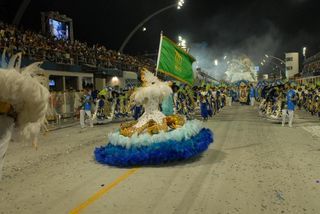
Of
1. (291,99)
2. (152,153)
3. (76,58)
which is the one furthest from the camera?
(76,58)

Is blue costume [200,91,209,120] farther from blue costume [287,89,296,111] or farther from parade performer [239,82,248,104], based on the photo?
parade performer [239,82,248,104]

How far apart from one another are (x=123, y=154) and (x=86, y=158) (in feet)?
5.73

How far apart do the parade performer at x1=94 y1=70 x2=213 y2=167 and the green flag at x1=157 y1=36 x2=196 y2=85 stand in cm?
91

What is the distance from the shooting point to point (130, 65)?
42188mm

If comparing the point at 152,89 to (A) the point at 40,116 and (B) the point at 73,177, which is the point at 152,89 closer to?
(B) the point at 73,177

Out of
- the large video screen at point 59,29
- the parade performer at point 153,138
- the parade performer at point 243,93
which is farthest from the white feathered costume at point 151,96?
the parade performer at point 243,93

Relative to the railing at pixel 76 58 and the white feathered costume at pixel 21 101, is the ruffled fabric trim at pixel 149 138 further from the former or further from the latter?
the railing at pixel 76 58

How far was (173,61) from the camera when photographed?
1083cm

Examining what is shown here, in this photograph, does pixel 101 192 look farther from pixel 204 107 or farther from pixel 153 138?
pixel 204 107

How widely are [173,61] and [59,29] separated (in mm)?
26464

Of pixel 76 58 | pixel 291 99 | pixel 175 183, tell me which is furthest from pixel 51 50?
pixel 175 183

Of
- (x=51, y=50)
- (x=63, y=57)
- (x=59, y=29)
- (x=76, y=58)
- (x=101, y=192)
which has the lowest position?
(x=101, y=192)

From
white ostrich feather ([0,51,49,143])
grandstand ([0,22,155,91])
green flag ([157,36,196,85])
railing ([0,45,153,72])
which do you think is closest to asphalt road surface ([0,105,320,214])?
white ostrich feather ([0,51,49,143])

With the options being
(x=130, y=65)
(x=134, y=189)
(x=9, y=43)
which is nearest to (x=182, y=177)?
(x=134, y=189)
